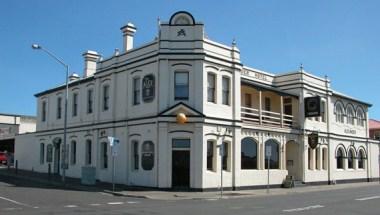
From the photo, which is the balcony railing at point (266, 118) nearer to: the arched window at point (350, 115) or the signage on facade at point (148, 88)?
the signage on facade at point (148, 88)

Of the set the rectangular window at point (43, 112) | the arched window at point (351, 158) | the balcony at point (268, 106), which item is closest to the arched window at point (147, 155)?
the balcony at point (268, 106)

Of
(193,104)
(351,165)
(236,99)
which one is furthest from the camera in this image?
(351,165)

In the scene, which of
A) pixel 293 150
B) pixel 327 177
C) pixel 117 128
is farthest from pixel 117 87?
pixel 327 177

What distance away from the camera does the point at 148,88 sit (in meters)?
30.1

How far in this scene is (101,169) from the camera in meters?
34.1

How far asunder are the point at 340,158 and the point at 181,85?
844 inches

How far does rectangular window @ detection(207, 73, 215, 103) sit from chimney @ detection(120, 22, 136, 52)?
743cm

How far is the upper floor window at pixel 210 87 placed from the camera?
29.6 metres

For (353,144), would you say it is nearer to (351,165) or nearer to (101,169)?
(351,165)

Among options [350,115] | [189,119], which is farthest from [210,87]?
[350,115]

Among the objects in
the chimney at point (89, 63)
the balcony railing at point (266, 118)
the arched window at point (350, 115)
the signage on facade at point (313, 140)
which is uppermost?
the chimney at point (89, 63)

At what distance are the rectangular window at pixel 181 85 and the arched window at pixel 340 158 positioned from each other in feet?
66.6

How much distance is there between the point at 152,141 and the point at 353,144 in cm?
2513

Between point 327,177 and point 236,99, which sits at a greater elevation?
point 236,99
